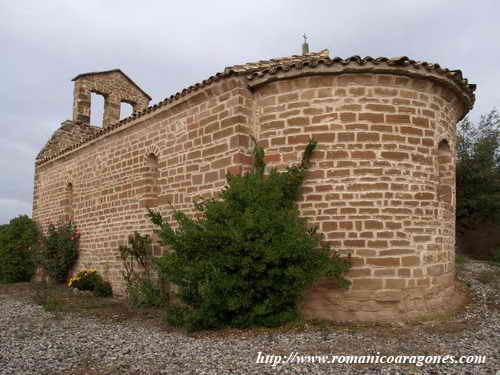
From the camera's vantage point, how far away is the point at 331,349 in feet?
14.6

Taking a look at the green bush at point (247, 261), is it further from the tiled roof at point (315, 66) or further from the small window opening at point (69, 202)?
the small window opening at point (69, 202)

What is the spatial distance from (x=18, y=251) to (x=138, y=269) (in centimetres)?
642

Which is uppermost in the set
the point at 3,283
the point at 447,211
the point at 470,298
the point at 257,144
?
the point at 257,144

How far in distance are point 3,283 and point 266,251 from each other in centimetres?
1088

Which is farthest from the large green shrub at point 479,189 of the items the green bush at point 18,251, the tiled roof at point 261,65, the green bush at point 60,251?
the green bush at point 18,251

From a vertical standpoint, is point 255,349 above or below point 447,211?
below

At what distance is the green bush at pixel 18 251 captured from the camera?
12422 mm

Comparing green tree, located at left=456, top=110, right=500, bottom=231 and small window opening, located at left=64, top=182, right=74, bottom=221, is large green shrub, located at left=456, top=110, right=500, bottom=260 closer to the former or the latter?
green tree, located at left=456, top=110, right=500, bottom=231

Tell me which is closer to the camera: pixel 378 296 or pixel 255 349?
pixel 255 349

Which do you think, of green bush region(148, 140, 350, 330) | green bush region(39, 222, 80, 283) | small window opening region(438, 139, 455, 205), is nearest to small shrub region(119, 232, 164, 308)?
green bush region(148, 140, 350, 330)

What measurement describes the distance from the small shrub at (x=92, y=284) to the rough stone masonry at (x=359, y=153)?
10.4 ft

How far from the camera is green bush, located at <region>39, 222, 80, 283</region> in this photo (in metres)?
10.8

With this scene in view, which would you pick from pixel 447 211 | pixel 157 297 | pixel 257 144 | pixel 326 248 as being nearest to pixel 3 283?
pixel 157 297

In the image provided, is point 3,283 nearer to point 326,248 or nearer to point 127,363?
point 127,363
